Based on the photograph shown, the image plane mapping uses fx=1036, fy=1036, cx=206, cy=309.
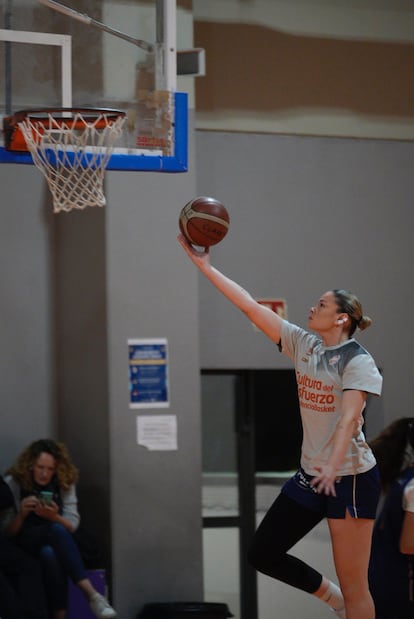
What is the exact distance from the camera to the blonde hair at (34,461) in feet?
22.8

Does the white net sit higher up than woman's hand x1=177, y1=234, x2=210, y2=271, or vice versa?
the white net

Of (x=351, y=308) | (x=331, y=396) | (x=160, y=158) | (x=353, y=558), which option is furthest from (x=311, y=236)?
(x=353, y=558)

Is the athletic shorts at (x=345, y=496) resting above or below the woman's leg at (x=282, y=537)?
above

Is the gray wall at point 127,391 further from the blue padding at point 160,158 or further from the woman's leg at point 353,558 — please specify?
the woman's leg at point 353,558

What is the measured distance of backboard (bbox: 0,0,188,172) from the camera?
5887mm

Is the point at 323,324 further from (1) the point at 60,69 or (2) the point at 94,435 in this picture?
(2) the point at 94,435

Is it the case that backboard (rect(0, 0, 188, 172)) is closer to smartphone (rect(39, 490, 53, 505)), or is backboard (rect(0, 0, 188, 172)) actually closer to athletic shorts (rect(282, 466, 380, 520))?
athletic shorts (rect(282, 466, 380, 520))

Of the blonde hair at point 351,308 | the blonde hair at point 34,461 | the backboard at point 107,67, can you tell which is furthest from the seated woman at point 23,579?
the blonde hair at point 351,308

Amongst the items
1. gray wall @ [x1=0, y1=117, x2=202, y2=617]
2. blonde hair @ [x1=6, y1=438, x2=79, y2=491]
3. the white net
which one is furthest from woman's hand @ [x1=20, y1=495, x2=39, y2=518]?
the white net

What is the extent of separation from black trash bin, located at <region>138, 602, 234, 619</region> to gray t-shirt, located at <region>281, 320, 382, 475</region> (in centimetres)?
227

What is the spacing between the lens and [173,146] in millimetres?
6086

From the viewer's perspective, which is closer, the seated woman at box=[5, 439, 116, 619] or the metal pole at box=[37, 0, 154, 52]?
the metal pole at box=[37, 0, 154, 52]

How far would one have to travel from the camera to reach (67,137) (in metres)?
5.79

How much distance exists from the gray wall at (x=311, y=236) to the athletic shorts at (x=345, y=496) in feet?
9.51
